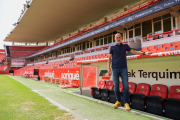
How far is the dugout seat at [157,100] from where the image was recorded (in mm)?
3541

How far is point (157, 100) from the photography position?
365 cm

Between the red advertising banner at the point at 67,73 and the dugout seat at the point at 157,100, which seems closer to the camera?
the dugout seat at the point at 157,100

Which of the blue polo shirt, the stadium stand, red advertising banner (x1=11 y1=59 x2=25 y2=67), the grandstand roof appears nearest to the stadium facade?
the grandstand roof

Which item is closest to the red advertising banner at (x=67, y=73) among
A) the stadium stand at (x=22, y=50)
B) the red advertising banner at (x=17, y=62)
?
the stadium stand at (x=22, y=50)

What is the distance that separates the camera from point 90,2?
56.6 feet

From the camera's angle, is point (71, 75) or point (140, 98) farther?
point (71, 75)

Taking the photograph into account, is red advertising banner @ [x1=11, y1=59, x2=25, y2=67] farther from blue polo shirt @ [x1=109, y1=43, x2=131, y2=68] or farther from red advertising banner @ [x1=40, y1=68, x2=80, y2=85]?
blue polo shirt @ [x1=109, y1=43, x2=131, y2=68]

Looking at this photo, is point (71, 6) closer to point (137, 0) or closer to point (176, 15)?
point (137, 0)

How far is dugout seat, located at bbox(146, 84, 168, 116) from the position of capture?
11.6 ft

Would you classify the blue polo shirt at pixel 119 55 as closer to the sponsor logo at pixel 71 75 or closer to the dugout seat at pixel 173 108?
the dugout seat at pixel 173 108

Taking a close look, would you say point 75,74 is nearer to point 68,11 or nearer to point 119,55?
point 119,55

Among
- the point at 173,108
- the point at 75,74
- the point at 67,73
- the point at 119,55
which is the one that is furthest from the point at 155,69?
the point at 67,73

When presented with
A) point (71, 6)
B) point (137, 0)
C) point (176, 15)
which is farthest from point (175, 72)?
point (71, 6)

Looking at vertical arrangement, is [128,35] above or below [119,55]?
above
